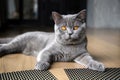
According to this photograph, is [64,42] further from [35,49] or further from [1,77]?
[1,77]

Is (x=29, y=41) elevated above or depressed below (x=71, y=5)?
below

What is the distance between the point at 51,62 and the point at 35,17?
7.91ft

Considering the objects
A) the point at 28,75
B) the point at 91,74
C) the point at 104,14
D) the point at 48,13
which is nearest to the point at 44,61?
the point at 28,75

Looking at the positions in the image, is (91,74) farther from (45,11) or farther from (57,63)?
(45,11)

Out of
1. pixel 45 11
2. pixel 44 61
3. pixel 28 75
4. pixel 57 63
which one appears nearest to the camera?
pixel 28 75

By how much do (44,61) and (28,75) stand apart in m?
0.18

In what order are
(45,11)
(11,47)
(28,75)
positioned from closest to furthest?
1. (28,75)
2. (11,47)
3. (45,11)

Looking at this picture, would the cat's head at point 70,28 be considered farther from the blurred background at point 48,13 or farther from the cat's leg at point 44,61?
the blurred background at point 48,13

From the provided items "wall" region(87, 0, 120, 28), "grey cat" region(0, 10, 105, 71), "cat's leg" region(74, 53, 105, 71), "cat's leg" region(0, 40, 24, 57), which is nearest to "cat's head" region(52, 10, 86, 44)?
"grey cat" region(0, 10, 105, 71)

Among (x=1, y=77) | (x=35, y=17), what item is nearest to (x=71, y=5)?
(x=35, y=17)

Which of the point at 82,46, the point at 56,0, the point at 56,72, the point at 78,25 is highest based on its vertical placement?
the point at 56,0

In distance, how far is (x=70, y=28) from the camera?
1.59m

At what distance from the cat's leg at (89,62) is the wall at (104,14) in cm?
183

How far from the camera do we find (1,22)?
3309 millimetres
